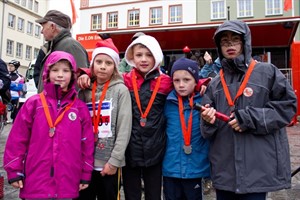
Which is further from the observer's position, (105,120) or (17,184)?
(105,120)

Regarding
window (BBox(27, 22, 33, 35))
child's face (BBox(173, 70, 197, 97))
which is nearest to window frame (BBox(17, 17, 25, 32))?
window (BBox(27, 22, 33, 35))

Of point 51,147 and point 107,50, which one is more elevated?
point 107,50

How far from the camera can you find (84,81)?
270 cm

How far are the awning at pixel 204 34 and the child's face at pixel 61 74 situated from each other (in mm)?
6681

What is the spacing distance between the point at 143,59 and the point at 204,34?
272 inches

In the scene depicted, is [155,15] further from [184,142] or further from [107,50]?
[184,142]

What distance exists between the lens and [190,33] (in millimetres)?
9367

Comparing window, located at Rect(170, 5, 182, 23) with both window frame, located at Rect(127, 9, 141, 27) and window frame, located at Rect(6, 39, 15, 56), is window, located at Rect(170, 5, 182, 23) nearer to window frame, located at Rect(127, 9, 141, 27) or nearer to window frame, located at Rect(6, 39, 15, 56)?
window frame, located at Rect(127, 9, 141, 27)

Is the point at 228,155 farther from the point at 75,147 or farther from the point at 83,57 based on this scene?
the point at 83,57

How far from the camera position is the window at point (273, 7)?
96.4 ft

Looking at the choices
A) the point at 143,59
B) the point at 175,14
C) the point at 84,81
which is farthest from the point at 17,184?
the point at 175,14

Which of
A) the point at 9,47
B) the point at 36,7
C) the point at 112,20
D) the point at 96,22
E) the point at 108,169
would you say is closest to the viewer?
the point at 108,169

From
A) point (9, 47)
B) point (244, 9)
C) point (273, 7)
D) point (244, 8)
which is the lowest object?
point (9, 47)

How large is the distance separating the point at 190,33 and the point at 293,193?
6323 mm
